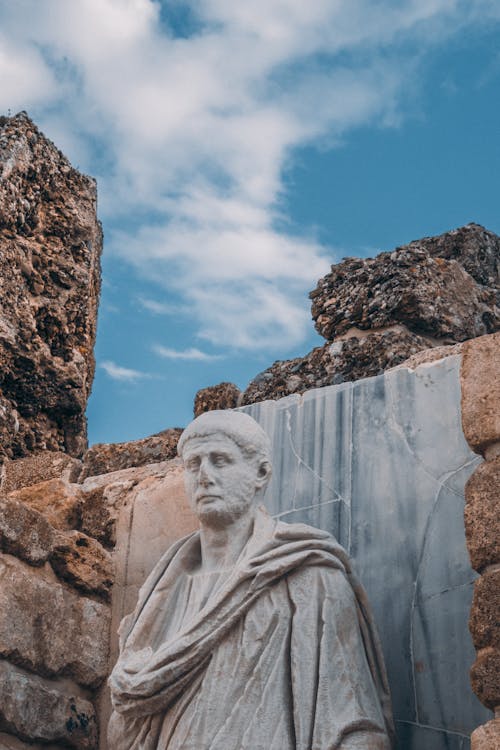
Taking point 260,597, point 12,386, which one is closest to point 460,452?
point 260,597

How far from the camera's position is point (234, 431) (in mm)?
5078

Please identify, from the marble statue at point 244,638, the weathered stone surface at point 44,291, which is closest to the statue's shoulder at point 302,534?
the marble statue at point 244,638

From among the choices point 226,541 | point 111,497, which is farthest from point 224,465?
point 111,497

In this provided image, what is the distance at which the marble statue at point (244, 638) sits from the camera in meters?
4.36

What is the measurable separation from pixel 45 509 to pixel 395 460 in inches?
72.3

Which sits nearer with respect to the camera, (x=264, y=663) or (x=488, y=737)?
(x=488, y=737)

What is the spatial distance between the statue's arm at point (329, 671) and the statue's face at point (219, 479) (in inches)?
17.6

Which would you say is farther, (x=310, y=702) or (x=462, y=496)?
(x=462, y=496)

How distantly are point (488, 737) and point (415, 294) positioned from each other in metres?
3.06

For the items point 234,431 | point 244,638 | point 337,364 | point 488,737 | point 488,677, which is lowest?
point 488,737

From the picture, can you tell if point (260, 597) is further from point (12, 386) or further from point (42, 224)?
point (42, 224)

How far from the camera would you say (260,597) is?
183 inches

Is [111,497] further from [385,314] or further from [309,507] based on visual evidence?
[385,314]

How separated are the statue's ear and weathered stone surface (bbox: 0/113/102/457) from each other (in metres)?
2.23
